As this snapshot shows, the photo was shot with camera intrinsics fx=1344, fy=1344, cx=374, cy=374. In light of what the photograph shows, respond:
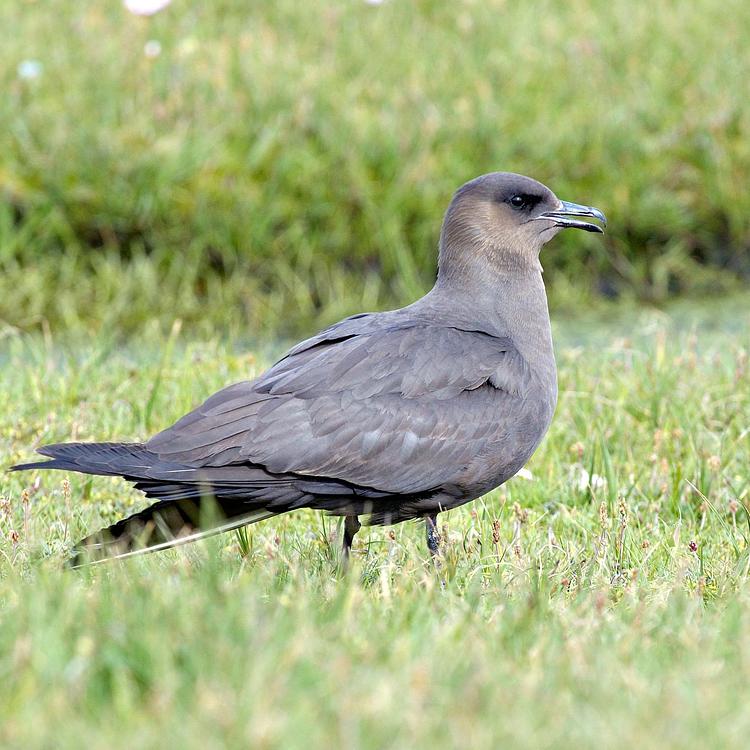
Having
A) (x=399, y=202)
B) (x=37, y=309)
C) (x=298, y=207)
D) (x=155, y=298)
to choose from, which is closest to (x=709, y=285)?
(x=399, y=202)

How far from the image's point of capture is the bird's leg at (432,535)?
3.85 meters

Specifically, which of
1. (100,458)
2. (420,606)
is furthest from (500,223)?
(420,606)

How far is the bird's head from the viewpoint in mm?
4254

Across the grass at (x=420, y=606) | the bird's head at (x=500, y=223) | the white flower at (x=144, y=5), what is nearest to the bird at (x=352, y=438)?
the grass at (x=420, y=606)

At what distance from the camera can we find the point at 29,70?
688 centimetres

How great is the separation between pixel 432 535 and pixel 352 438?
0.46 m

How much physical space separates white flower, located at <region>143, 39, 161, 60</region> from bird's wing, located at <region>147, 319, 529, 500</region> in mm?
3838

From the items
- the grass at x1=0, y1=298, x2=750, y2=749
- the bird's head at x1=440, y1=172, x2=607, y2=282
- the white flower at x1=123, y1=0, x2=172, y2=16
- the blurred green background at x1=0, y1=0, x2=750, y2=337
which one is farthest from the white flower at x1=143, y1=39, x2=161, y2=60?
the bird's head at x1=440, y1=172, x2=607, y2=282

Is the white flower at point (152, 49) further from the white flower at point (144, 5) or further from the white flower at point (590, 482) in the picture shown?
the white flower at point (590, 482)

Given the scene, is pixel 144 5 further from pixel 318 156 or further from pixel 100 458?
pixel 100 458

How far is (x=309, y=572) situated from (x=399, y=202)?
3.54m

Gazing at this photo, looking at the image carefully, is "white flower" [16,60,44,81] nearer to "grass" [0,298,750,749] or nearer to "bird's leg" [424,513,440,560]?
"grass" [0,298,750,749]

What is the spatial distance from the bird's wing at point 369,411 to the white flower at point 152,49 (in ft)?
12.6

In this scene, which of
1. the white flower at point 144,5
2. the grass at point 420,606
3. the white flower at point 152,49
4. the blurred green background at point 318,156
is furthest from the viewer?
the white flower at point 144,5
